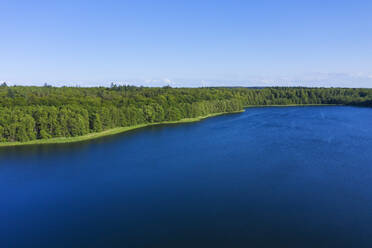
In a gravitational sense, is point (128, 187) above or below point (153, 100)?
below

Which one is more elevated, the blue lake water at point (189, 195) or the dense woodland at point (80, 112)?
the dense woodland at point (80, 112)

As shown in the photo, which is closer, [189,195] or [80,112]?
[189,195]

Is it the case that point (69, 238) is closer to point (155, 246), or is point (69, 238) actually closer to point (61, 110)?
point (155, 246)

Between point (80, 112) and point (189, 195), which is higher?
point (80, 112)

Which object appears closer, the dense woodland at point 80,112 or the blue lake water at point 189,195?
the blue lake water at point 189,195

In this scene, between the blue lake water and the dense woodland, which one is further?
the dense woodland

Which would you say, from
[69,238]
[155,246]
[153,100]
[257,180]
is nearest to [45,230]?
[69,238]

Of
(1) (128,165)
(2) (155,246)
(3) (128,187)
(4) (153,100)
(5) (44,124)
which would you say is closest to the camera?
(2) (155,246)

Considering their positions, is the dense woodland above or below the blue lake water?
above
